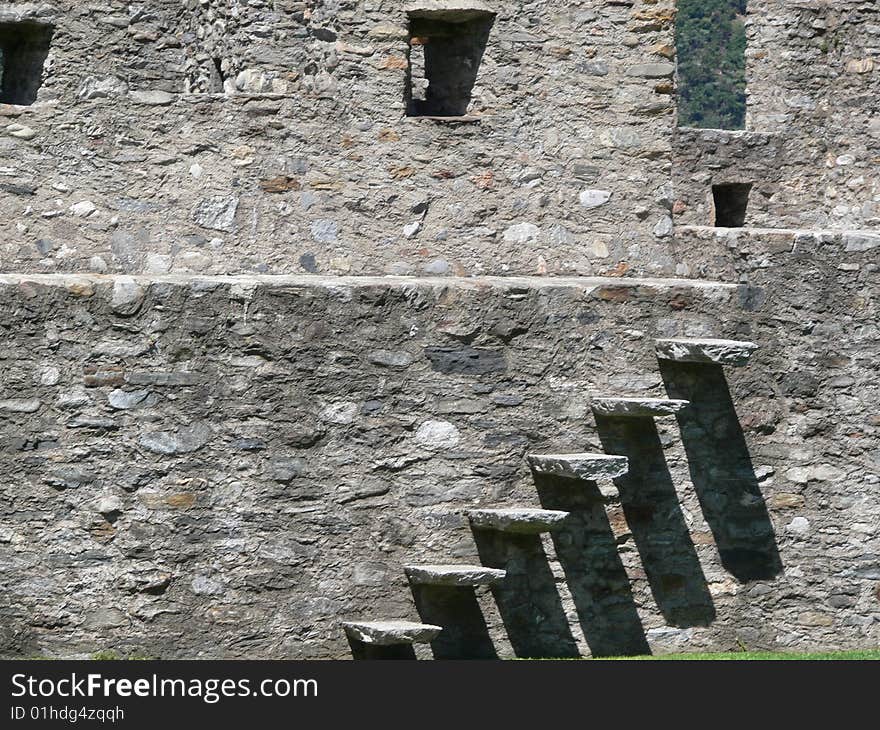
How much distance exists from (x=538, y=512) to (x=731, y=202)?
17.1 ft

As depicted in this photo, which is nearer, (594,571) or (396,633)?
(396,633)

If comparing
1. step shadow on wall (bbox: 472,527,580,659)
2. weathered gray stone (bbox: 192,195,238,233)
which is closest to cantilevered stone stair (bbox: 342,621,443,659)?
step shadow on wall (bbox: 472,527,580,659)

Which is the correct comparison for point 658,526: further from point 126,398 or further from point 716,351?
point 126,398

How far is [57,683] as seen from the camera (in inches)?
296

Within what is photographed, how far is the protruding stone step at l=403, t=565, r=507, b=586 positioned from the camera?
8398 mm

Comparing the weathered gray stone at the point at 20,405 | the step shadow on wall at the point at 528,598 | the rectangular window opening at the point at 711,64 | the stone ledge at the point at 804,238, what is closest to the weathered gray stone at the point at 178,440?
the weathered gray stone at the point at 20,405

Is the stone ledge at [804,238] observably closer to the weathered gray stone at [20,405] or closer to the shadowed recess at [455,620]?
the shadowed recess at [455,620]

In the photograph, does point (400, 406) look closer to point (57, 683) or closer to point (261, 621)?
point (261, 621)

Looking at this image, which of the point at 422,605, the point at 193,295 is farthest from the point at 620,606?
the point at 193,295

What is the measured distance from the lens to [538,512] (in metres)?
8.52

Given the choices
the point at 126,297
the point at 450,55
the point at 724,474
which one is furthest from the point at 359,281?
the point at 724,474

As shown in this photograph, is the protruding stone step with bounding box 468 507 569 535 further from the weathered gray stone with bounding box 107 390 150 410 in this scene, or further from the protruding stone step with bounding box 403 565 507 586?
the weathered gray stone with bounding box 107 390 150 410

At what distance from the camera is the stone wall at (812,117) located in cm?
1288

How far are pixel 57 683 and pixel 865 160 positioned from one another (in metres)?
7.84
